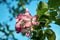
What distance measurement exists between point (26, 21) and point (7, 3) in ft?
7.38

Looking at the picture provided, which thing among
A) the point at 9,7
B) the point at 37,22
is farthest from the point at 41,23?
the point at 9,7

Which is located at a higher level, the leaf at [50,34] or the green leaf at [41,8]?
the green leaf at [41,8]

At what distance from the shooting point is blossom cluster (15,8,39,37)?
775 millimetres

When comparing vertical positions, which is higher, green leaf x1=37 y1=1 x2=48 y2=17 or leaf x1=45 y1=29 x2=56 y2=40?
green leaf x1=37 y1=1 x2=48 y2=17

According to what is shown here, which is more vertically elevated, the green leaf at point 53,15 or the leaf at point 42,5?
the leaf at point 42,5

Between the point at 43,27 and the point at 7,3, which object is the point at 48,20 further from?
the point at 7,3

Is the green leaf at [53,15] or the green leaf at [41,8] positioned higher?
the green leaf at [41,8]

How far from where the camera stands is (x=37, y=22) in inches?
30.0

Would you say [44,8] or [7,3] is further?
[7,3]

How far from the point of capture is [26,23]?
78 centimetres

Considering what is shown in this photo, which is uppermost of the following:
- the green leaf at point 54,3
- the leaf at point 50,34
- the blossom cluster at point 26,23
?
the green leaf at point 54,3

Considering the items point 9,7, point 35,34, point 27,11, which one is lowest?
point 35,34

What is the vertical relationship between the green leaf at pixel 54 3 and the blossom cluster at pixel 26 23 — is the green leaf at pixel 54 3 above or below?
above

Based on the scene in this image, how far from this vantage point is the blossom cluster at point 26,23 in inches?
30.5
